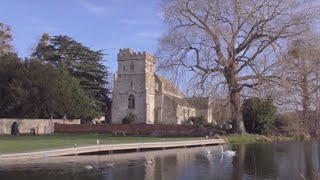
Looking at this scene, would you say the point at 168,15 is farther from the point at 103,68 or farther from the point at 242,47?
the point at 103,68

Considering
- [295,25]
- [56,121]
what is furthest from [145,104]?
[295,25]

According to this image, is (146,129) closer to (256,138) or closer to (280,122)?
(256,138)

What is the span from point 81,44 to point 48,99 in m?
23.7

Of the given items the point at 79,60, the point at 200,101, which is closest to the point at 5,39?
the point at 79,60

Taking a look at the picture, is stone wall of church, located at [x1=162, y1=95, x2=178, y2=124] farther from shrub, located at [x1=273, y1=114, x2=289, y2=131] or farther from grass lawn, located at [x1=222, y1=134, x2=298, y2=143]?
grass lawn, located at [x1=222, y1=134, x2=298, y2=143]

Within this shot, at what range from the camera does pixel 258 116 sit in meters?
49.0

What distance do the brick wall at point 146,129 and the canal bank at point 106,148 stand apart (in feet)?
27.3

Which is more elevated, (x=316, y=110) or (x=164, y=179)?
(x=316, y=110)

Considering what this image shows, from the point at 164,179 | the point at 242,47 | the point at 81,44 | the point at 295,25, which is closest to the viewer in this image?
the point at 164,179

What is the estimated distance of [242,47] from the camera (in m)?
42.4

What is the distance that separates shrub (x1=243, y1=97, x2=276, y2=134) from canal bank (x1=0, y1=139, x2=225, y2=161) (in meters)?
10.3

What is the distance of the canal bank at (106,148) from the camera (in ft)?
75.7

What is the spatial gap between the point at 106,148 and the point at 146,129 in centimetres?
2456

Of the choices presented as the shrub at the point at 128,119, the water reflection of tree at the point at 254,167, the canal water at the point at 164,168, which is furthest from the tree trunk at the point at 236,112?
the shrub at the point at 128,119
